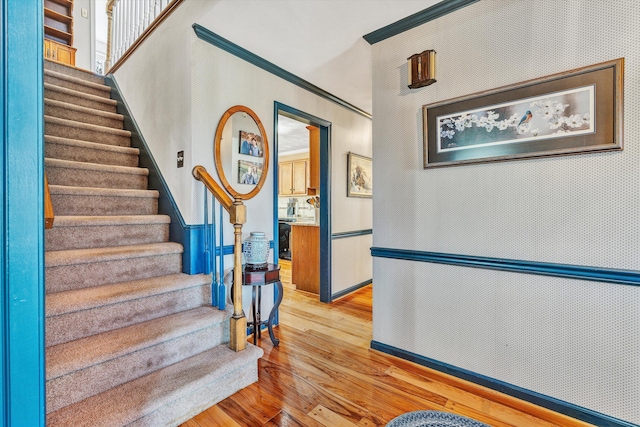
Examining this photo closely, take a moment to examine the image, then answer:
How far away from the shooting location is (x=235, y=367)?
177 centimetres

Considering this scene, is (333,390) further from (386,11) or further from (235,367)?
(386,11)

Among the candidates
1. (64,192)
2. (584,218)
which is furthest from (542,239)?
(64,192)

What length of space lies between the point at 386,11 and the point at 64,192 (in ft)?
8.65

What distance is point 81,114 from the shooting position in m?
2.83

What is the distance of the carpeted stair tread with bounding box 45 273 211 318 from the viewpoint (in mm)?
1548

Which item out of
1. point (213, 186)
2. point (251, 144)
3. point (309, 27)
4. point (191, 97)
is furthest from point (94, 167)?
point (309, 27)

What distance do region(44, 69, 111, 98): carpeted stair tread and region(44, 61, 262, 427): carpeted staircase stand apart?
0.23m

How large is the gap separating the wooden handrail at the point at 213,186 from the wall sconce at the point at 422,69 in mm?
1556

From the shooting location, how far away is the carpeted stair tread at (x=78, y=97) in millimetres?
2781

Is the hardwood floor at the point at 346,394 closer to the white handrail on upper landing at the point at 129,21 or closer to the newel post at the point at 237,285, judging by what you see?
the newel post at the point at 237,285

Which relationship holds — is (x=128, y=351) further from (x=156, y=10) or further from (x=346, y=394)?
(x=156, y=10)

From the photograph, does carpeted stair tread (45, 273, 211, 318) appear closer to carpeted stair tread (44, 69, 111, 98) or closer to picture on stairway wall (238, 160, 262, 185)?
picture on stairway wall (238, 160, 262, 185)

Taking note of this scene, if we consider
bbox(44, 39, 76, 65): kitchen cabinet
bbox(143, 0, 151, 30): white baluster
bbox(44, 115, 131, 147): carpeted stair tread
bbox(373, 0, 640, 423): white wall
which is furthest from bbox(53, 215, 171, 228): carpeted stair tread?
bbox(44, 39, 76, 65): kitchen cabinet

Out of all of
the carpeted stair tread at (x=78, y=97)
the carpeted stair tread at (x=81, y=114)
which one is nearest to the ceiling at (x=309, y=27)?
the carpeted stair tread at (x=81, y=114)
